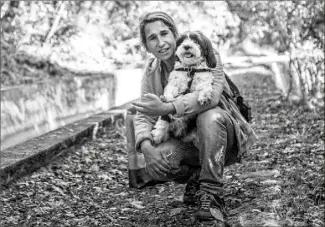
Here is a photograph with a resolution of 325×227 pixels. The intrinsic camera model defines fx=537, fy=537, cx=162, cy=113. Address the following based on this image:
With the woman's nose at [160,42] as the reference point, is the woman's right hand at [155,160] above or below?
below

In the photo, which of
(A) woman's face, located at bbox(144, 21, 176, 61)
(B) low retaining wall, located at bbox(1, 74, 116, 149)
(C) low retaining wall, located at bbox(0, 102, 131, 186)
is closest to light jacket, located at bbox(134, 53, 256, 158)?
(A) woman's face, located at bbox(144, 21, 176, 61)

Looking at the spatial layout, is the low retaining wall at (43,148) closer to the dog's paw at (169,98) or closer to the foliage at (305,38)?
the dog's paw at (169,98)

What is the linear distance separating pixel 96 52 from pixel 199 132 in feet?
31.9

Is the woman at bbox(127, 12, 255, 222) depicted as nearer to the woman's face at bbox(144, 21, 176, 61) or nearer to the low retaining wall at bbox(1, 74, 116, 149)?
the woman's face at bbox(144, 21, 176, 61)

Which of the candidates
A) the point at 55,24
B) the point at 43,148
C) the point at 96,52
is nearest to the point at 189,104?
the point at 43,148

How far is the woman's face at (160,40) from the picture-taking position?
3.39 metres

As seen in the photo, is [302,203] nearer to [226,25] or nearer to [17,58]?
[17,58]

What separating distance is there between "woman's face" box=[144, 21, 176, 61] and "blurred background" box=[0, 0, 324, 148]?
3.45 m

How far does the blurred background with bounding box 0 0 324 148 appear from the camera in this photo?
685 cm

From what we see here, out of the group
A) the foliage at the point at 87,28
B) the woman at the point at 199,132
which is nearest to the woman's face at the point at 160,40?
the woman at the point at 199,132

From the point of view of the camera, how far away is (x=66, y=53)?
11266 mm

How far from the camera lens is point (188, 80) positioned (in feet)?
10.9

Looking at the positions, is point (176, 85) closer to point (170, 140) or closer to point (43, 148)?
point (170, 140)

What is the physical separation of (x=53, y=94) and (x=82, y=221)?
4213mm
